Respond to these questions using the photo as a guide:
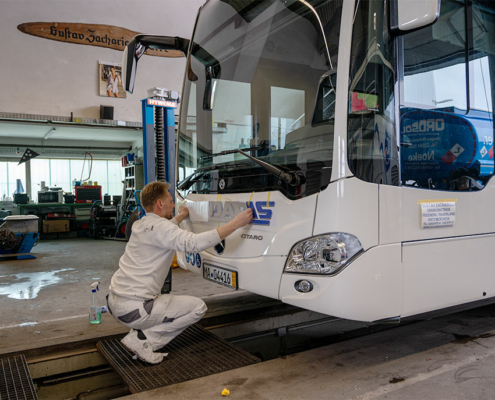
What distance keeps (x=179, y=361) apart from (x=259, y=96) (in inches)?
78.5

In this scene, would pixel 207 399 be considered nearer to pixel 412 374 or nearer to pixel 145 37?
pixel 412 374

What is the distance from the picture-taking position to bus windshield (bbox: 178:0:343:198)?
8.68 ft

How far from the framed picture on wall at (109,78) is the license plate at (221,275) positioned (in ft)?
24.7

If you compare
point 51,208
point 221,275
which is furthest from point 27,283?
point 51,208

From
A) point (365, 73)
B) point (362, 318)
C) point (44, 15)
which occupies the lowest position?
point (362, 318)

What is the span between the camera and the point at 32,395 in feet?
8.61

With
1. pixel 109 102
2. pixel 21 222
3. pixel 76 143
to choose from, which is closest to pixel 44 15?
pixel 109 102

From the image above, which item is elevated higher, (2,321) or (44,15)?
(44,15)

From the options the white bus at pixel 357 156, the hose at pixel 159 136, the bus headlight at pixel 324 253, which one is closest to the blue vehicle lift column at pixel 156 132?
the hose at pixel 159 136

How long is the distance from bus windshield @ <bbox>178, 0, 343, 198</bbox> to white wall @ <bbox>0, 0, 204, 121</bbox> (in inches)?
259

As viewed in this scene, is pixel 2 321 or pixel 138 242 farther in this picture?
pixel 2 321

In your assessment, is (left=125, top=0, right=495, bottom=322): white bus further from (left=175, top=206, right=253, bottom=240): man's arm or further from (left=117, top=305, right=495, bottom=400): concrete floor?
(left=117, top=305, right=495, bottom=400): concrete floor

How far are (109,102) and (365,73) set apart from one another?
28.2 feet

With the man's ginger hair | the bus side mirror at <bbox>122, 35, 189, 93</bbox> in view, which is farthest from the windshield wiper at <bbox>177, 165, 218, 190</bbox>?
the bus side mirror at <bbox>122, 35, 189, 93</bbox>
